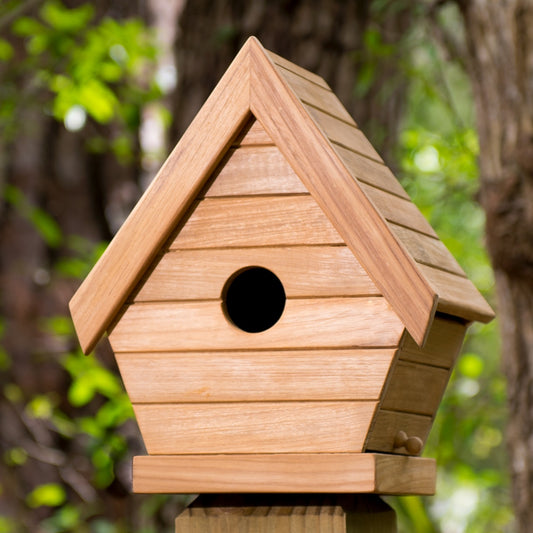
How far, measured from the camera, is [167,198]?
48.1 inches

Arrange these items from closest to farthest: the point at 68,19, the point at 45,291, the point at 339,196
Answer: the point at 339,196 → the point at 68,19 → the point at 45,291

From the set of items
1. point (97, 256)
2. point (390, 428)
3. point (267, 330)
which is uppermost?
point (97, 256)

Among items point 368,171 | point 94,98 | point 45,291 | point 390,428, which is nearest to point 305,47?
point 94,98

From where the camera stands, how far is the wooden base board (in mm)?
1105

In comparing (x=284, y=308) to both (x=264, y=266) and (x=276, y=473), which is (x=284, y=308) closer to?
(x=264, y=266)

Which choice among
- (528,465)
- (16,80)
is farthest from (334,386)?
(16,80)

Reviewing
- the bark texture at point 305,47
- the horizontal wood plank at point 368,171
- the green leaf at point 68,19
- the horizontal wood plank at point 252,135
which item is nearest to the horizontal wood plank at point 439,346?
the horizontal wood plank at point 368,171

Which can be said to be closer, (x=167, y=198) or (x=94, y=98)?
(x=167, y=198)

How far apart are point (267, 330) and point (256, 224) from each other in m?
0.15

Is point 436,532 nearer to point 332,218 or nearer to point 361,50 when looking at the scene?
point 361,50

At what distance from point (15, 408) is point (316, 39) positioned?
85.2 inches

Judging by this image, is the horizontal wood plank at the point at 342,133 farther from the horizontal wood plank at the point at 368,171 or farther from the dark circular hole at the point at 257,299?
the dark circular hole at the point at 257,299

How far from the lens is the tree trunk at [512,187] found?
207 centimetres

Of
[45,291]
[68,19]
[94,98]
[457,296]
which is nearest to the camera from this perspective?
[457,296]
